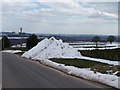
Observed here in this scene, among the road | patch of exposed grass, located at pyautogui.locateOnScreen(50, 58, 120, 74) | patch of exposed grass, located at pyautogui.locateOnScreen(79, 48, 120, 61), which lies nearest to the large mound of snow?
patch of exposed grass, located at pyautogui.locateOnScreen(79, 48, 120, 61)

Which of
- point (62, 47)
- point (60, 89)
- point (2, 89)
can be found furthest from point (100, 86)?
point (62, 47)

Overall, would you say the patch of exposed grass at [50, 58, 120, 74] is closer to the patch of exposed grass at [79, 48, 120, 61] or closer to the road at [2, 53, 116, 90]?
the road at [2, 53, 116, 90]

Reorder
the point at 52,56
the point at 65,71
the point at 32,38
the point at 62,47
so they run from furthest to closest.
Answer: the point at 32,38, the point at 62,47, the point at 52,56, the point at 65,71

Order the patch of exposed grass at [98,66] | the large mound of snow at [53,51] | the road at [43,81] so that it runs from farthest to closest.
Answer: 1. the large mound of snow at [53,51]
2. the patch of exposed grass at [98,66]
3. the road at [43,81]

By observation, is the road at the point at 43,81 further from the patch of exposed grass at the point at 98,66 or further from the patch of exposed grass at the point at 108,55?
the patch of exposed grass at the point at 108,55

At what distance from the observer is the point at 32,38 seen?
6750cm

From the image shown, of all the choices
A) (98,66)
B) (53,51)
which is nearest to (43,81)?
(98,66)

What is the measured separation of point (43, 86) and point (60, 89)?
1161 mm

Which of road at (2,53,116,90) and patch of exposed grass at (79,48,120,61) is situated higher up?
road at (2,53,116,90)

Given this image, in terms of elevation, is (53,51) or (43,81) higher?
(43,81)

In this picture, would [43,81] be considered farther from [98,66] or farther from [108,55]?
[108,55]

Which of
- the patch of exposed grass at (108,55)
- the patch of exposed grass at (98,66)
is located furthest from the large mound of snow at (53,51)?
the patch of exposed grass at (98,66)

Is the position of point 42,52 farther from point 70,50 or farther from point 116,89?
point 116,89

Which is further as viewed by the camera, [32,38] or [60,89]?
[32,38]
